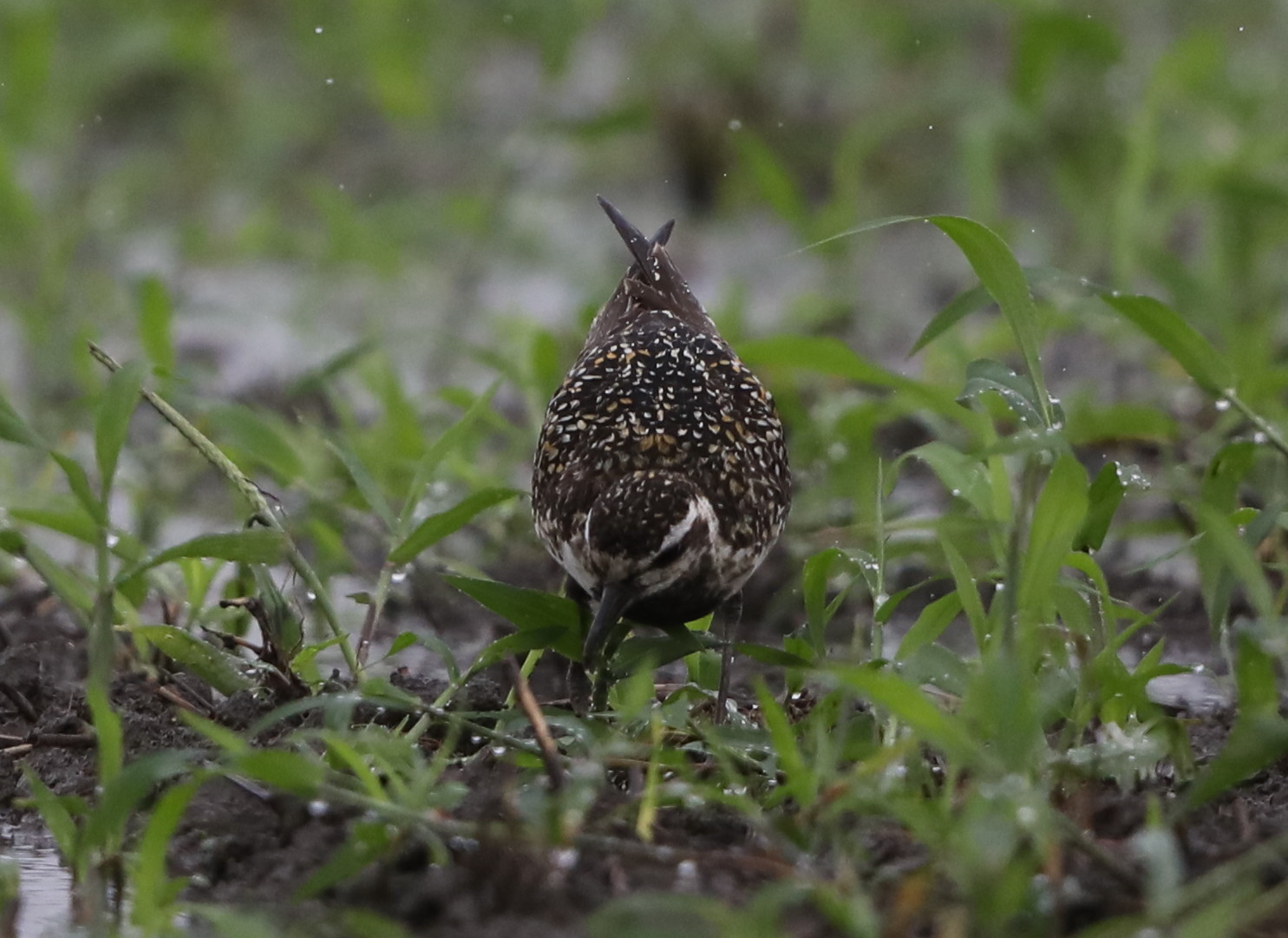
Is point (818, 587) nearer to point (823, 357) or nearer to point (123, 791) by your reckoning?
point (823, 357)

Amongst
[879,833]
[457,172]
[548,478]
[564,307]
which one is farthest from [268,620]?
[457,172]

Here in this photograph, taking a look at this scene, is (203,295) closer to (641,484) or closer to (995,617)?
(641,484)

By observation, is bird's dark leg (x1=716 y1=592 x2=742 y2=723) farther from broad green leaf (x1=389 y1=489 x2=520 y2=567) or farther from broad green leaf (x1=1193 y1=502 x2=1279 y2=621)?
broad green leaf (x1=1193 y1=502 x2=1279 y2=621)

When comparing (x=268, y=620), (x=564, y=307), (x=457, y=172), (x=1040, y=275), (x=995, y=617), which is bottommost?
(x=995, y=617)

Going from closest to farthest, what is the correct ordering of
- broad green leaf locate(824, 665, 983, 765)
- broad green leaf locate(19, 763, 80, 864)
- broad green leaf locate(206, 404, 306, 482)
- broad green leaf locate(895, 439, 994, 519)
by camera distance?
broad green leaf locate(824, 665, 983, 765)
broad green leaf locate(19, 763, 80, 864)
broad green leaf locate(895, 439, 994, 519)
broad green leaf locate(206, 404, 306, 482)

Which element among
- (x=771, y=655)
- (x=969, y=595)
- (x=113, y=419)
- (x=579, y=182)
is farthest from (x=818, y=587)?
(x=579, y=182)

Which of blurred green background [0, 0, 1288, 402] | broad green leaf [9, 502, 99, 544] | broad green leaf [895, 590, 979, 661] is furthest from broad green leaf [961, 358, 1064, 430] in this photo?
blurred green background [0, 0, 1288, 402]
